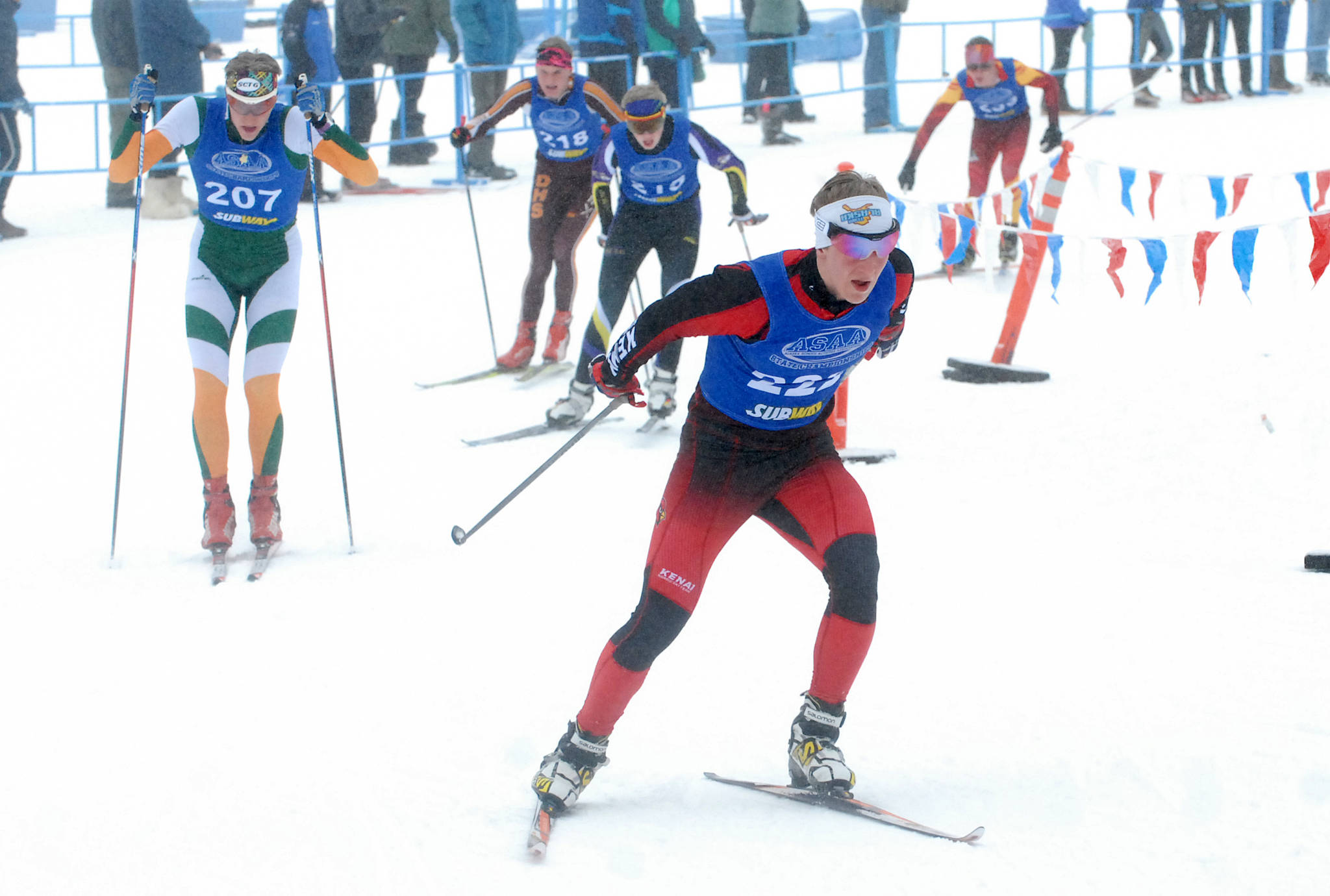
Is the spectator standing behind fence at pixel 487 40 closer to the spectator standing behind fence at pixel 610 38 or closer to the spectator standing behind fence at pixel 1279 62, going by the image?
the spectator standing behind fence at pixel 610 38

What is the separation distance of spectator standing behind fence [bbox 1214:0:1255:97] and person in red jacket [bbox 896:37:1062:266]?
574 centimetres

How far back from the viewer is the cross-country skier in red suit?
3.10m

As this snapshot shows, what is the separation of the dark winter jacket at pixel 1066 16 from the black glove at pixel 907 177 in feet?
18.8

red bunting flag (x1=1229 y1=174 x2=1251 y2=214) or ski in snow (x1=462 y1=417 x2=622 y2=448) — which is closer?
ski in snow (x1=462 y1=417 x2=622 y2=448)

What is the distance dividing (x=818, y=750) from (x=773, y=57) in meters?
11.3

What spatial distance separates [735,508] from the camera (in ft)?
10.7

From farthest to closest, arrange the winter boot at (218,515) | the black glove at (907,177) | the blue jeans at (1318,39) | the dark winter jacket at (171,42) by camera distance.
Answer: the blue jeans at (1318,39), the dark winter jacket at (171,42), the black glove at (907,177), the winter boot at (218,515)

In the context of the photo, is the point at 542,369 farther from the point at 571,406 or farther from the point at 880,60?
the point at 880,60

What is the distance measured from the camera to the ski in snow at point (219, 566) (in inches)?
190

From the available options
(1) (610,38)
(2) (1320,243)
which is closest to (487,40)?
(1) (610,38)

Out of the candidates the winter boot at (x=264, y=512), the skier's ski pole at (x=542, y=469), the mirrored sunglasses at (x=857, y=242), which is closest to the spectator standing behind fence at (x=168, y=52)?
the winter boot at (x=264, y=512)

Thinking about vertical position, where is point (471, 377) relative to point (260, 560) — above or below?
above

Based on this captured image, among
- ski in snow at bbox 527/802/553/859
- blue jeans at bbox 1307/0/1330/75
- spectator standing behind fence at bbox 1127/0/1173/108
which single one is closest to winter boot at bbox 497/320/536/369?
ski in snow at bbox 527/802/553/859

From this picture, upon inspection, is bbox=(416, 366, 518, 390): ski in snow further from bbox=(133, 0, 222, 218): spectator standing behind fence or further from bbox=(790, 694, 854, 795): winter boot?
bbox=(790, 694, 854, 795): winter boot
